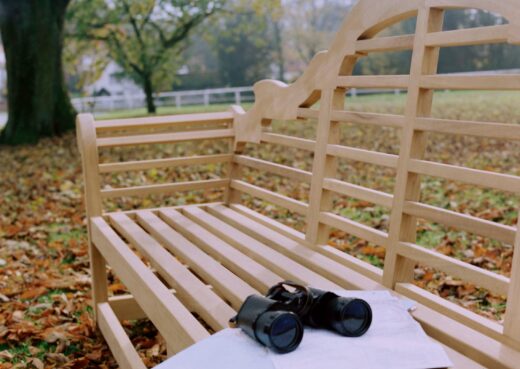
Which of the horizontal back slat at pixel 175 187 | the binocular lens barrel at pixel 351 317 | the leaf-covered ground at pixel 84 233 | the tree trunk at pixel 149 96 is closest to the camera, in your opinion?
the binocular lens barrel at pixel 351 317

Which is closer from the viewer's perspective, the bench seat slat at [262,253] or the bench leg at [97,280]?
the bench seat slat at [262,253]

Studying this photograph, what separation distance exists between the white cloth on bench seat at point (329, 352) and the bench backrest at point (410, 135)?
0.26 m

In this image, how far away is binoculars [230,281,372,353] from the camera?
1.50 m

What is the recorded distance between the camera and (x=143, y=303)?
2.26 metres

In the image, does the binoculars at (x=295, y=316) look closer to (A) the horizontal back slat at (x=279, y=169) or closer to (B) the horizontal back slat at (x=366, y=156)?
(B) the horizontal back slat at (x=366, y=156)

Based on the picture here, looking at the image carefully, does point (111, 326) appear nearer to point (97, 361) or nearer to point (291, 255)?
point (97, 361)

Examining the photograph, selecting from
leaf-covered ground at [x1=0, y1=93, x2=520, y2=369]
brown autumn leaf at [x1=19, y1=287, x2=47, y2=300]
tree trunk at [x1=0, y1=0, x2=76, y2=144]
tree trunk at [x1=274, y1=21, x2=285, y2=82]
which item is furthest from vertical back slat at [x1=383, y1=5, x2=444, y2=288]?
tree trunk at [x1=274, y1=21, x2=285, y2=82]

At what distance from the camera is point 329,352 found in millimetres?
1508

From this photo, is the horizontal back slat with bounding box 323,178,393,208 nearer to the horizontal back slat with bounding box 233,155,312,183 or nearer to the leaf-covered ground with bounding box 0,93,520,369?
the horizontal back slat with bounding box 233,155,312,183

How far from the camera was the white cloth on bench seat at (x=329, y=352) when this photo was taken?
4.76ft

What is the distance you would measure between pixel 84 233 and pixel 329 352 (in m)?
4.02

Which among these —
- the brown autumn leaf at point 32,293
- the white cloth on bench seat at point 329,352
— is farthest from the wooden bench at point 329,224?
the brown autumn leaf at point 32,293

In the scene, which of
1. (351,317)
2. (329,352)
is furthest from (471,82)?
(329,352)

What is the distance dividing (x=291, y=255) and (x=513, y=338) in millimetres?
1043
